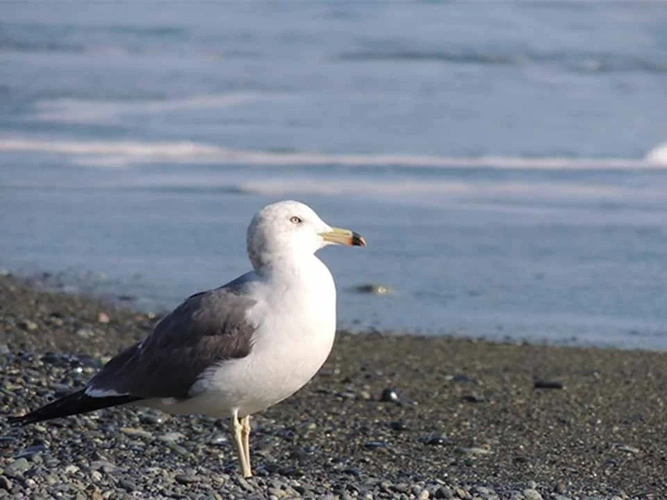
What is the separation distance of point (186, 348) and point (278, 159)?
30.1 feet

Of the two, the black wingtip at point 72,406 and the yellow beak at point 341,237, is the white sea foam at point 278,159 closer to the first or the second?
the yellow beak at point 341,237

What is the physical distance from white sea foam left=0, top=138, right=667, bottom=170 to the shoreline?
5451mm

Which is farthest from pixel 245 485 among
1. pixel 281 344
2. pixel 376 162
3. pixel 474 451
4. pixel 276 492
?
pixel 376 162

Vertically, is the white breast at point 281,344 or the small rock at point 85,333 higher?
the white breast at point 281,344

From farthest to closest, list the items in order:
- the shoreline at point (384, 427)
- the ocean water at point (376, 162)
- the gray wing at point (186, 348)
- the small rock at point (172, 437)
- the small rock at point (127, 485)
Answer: the ocean water at point (376, 162) < the small rock at point (172, 437) < the shoreline at point (384, 427) < the gray wing at point (186, 348) < the small rock at point (127, 485)

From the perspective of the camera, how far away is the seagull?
5.87 metres

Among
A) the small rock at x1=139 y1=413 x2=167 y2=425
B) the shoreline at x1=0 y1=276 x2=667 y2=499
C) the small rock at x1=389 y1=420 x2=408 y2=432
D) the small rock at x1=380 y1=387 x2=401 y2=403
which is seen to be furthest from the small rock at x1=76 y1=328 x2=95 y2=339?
the small rock at x1=389 y1=420 x2=408 y2=432

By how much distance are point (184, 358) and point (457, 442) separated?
182 cm

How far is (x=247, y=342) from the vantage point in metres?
5.88

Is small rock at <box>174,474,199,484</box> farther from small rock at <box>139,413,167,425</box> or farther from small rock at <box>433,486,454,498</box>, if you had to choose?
small rock at <box>139,413,167,425</box>

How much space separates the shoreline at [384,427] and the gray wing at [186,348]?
1.06 ft

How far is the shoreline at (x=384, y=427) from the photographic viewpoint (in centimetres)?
604

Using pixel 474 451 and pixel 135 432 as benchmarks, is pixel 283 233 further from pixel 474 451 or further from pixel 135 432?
pixel 474 451

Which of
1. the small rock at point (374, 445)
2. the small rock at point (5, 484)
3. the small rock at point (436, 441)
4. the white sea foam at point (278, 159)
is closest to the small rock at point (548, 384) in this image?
the small rock at point (436, 441)
